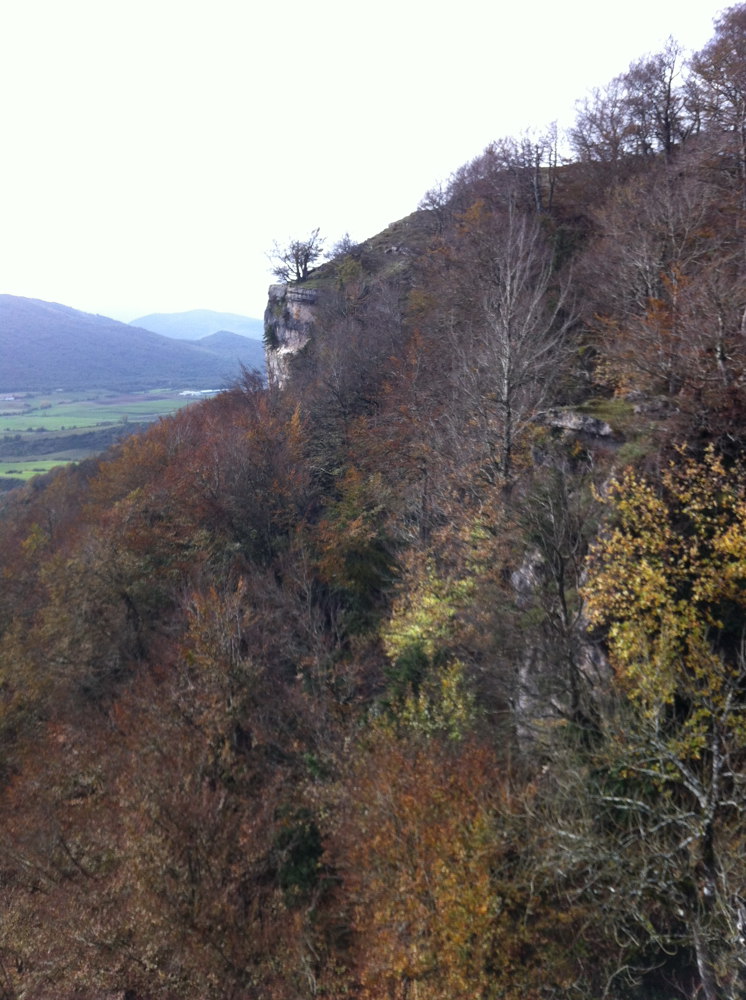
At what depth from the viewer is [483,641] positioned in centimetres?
1581

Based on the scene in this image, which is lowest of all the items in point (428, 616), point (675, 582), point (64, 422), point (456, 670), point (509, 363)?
point (456, 670)

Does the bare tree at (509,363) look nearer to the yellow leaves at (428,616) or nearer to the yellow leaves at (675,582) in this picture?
the yellow leaves at (428,616)

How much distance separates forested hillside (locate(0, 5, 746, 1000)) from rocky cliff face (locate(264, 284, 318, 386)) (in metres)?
19.2

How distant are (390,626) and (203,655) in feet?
22.6

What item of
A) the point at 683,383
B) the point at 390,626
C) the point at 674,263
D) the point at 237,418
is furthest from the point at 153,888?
the point at 237,418

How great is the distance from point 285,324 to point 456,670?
140 ft

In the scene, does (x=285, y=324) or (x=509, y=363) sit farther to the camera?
(x=285, y=324)

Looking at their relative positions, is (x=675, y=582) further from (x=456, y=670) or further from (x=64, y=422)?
(x=64, y=422)

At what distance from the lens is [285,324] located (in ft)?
169

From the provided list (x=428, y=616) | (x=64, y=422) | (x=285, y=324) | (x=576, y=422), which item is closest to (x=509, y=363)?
(x=576, y=422)

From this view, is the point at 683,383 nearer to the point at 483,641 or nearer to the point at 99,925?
the point at 483,641

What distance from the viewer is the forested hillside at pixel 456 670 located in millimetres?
11156

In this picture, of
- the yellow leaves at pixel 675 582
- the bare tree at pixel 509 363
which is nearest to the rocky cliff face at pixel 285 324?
the bare tree at pixel 509 363

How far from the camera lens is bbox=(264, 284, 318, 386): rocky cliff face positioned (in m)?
49.2
